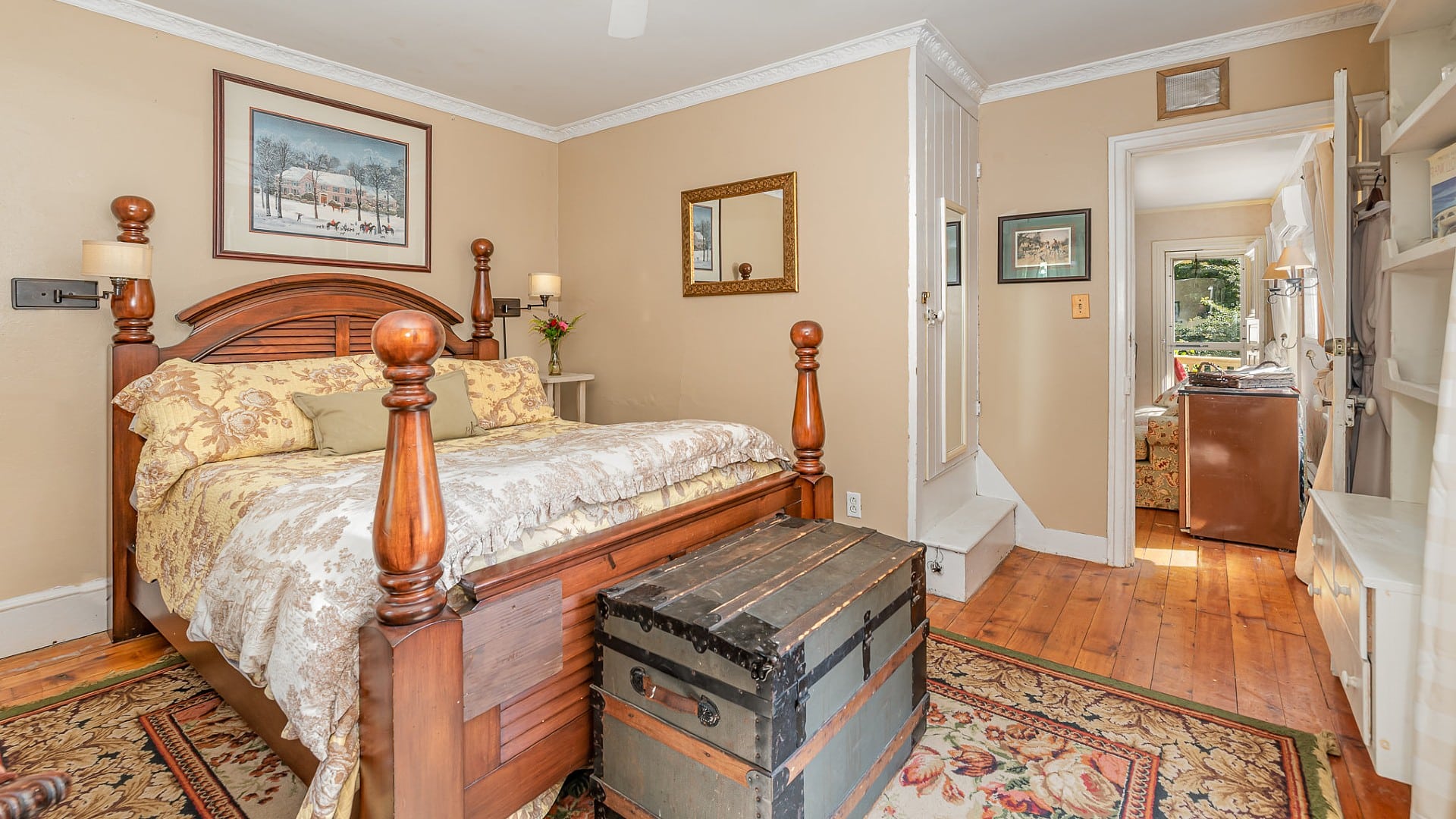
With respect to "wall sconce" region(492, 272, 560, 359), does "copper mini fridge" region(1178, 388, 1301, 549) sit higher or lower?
lower

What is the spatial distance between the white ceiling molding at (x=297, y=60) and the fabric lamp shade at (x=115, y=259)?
959mm

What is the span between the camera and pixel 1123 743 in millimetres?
1958

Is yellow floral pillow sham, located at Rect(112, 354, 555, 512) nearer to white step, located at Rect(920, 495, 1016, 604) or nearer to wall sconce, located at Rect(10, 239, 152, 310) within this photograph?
wall sconce, located at Rect(10, 239, 152, 310)

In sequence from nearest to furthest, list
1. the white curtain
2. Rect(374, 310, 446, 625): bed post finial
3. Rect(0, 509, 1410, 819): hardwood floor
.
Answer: Rect(374, 310, 446, 625): bed post finial
the white curtain
Rect(0, 509, 1410, 819): hardwood floor

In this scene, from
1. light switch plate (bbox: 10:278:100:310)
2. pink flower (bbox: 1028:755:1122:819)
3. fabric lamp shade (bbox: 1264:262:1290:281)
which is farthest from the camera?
fabric lamp shade (bbox: 1264:262:1290:281)

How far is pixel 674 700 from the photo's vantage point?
147 cm

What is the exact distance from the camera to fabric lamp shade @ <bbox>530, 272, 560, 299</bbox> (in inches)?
153

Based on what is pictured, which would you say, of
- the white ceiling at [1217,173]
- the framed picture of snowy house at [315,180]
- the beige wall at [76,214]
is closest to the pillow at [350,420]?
the beige wall at [76,214]

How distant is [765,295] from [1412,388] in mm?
2465

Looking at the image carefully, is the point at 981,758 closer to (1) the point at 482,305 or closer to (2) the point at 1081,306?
(2) the point at 1081,306

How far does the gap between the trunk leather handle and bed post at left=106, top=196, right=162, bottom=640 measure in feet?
7.54

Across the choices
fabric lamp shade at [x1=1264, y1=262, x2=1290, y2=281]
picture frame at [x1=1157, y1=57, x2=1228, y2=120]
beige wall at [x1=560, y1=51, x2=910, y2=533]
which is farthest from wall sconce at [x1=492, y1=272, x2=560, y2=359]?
fabric lamp shade at [x1=1264, y1=262, x2=1290, y2=281]

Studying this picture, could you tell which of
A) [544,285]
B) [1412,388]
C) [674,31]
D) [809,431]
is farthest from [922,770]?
[544,285]

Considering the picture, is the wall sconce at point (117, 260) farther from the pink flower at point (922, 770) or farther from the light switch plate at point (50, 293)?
the pink flower at point (922, 770)
